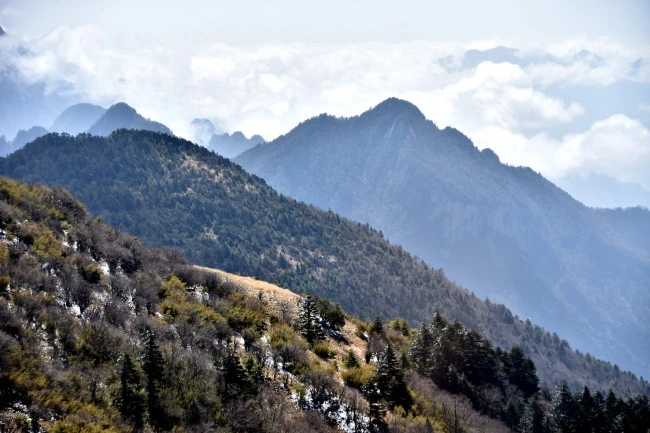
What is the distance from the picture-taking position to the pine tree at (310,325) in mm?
29406

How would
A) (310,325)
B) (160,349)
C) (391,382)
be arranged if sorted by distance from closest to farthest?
1. (160,349)
2. (391,382)
3. (310,325)

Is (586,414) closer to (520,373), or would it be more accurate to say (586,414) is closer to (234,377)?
(520,373)

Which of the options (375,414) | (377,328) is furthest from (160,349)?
(377,328)

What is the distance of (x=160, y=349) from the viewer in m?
18.6

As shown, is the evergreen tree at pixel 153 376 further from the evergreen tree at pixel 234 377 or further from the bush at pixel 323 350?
the bush at pixel 323 350

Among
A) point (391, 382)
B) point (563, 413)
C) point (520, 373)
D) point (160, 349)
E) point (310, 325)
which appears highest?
point (310, 325)

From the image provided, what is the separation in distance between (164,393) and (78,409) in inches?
125

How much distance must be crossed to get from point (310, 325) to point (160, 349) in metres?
12.8

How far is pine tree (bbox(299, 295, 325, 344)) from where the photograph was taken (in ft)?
96.5

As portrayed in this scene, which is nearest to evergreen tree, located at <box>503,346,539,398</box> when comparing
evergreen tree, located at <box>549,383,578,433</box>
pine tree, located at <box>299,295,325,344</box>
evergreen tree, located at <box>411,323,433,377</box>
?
evergreen tree, located at <box>549,383,578,433</box>

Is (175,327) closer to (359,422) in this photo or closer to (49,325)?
(49,325)

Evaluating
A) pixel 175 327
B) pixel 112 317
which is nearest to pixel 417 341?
pixel 175 327

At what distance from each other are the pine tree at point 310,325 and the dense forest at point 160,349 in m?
0.10

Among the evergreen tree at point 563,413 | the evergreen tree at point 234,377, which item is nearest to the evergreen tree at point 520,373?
the evergreen tree at point 563,413
